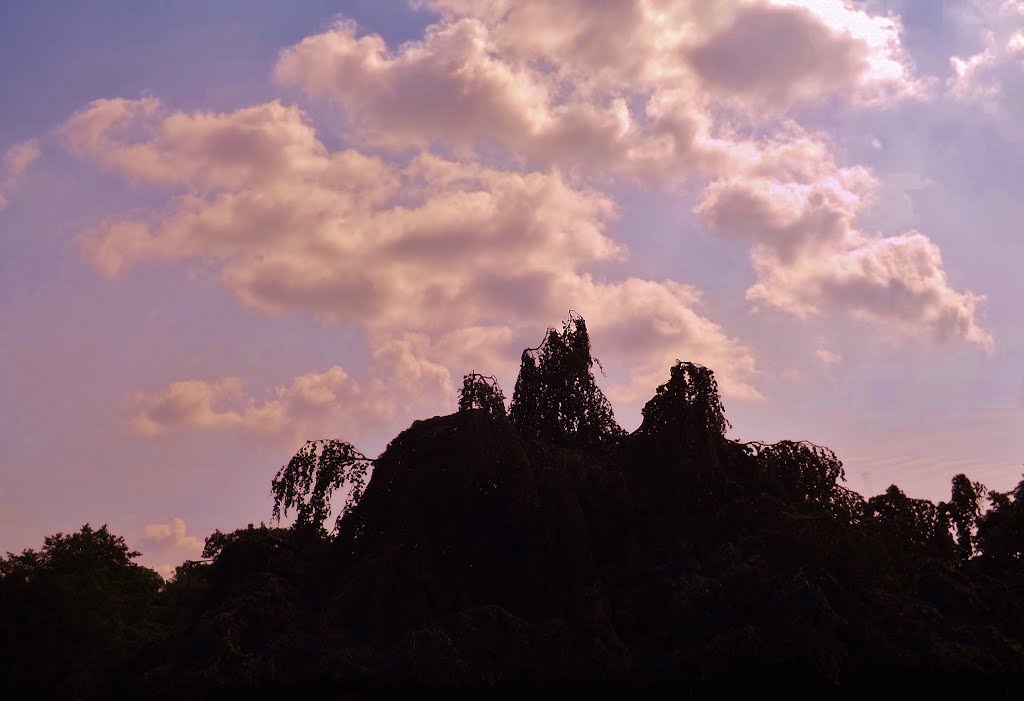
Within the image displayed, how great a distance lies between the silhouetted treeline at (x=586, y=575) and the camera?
17656 mm

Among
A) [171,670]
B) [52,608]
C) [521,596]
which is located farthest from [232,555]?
[52,608]

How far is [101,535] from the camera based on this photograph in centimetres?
5644

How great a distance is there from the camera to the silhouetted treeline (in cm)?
1766

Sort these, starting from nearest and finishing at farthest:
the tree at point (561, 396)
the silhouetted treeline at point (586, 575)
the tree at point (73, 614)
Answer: the silhouetted treeline at point (586, 575) < the tree at point (561, 396) < the tree at point (73, 614)

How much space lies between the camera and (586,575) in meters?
20.1

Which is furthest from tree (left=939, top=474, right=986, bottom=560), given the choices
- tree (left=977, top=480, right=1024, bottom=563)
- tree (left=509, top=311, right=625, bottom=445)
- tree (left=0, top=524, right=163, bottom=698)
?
tree (left=0, top=524, right=163, bottom=698)

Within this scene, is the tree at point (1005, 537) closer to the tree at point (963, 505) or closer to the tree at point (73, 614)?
the tree at point (963, 505)

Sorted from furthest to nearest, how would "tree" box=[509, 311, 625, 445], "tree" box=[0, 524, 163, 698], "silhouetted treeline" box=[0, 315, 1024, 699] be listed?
"tree" box=[0, 524, 163, 698] → "tree" box=[509, 311, 625, 445] → "silhouetted treeline" box=[0, 315, 1024, 699]

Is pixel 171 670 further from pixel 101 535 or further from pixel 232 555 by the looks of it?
pixel 101 535

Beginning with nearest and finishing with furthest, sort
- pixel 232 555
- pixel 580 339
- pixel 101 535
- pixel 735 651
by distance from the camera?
pixel 735 651 → pixel 232 555 → pixel 580 339 → pixel 101 535

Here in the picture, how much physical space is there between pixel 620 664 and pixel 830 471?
746 centimetres

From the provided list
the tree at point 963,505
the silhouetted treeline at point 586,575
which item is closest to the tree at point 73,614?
the silhouetted treeline at point 586,575

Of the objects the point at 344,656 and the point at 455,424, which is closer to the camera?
the point at 344,656

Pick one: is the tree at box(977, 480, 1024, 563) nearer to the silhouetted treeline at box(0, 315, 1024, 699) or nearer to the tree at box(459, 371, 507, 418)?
the silhouetted treeline at box(0, 315, 1024, 699)
